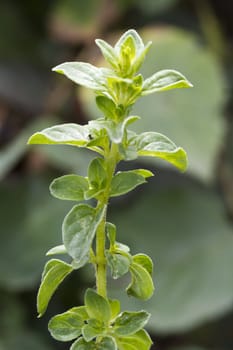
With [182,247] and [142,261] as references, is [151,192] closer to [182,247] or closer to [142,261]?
[182,247]

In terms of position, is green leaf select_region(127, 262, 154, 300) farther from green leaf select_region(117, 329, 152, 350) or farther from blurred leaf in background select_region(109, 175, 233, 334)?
blurred leaf in background select_region(109, 175, 233, 334)

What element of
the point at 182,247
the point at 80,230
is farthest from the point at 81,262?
the point at 182,247

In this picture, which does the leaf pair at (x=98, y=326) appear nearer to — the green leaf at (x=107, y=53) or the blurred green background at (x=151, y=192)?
the green leaf at (x=107, y=53)

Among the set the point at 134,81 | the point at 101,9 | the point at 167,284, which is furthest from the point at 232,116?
the point at 134,81

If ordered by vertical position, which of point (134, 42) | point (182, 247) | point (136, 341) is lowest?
point (182, 247)

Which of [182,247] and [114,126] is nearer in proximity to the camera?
[114,126]
